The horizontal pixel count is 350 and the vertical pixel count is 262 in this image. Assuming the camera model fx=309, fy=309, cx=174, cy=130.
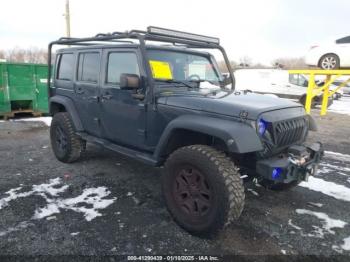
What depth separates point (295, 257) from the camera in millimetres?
2783

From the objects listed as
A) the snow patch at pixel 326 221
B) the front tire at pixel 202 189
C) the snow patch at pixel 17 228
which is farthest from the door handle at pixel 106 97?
the snow patch at pixel 326 221

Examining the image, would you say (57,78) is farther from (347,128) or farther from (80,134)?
(347,128)

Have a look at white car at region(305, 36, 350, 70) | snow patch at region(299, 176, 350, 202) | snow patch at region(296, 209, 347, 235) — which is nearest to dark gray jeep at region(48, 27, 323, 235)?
snow patch at region(296, 209, 347, 235)

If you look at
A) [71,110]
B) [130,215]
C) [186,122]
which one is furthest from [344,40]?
[130,215]

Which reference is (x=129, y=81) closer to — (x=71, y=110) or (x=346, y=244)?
(x=71, y=110)

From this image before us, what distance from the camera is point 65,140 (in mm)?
5121

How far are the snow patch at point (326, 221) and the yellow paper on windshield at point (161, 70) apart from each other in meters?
2.26

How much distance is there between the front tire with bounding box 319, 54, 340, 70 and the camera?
35.9 ft

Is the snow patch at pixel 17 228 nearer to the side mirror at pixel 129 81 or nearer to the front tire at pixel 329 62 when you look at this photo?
the side mirror at pixel 129 81

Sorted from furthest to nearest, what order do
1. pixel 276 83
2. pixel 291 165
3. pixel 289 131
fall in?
pixel 276 83, pixel 289 131, pixel 291 165

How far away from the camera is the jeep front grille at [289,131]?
3.07 metres

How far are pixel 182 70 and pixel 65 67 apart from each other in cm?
230

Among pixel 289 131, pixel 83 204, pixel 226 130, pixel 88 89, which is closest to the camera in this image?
pixel 226 130

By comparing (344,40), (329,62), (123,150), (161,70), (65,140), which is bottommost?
(65,140)
